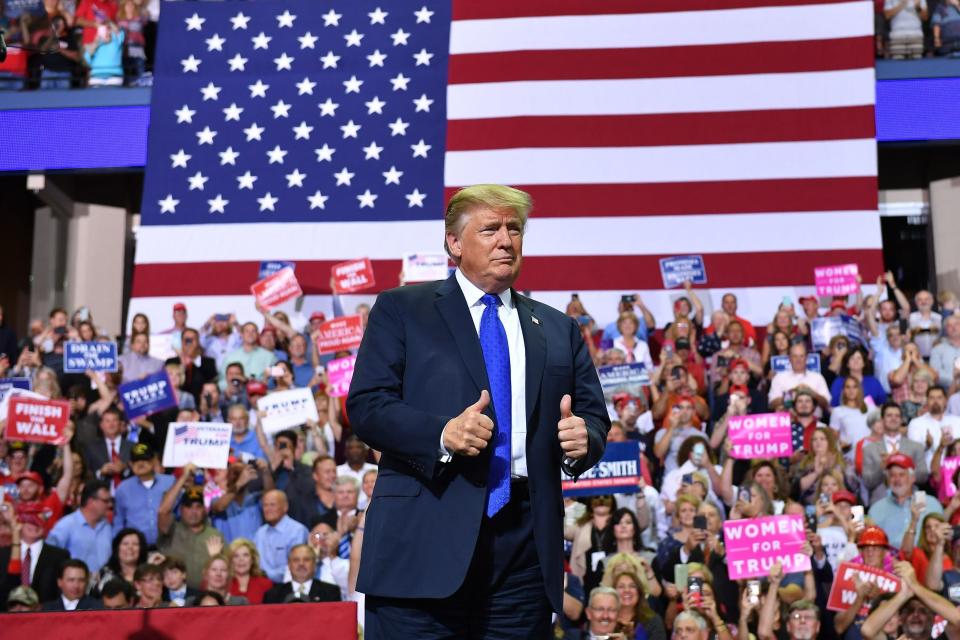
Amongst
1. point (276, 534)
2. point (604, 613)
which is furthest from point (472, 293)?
point (276, 534)

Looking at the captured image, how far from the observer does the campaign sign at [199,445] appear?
7715 millimetres

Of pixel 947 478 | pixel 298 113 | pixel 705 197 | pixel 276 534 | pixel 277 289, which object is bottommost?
pixel 276 534

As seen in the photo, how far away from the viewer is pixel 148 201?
1299 centimetres

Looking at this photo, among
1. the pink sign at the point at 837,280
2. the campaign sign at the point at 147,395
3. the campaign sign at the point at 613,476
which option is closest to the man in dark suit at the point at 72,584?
the campaign sign at the point at 147,395

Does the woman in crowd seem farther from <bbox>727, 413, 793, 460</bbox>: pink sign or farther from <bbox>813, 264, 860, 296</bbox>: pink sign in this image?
<bbox>813, 264, 860, 296</bbox>: pink sign

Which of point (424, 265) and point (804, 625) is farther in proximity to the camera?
point (424, 265)

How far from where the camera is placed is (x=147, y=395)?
341 inches

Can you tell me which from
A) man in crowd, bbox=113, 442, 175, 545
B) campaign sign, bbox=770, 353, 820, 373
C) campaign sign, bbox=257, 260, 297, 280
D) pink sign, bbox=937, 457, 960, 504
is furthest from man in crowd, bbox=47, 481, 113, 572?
pink sign, bbox=937, 457, 960, 504

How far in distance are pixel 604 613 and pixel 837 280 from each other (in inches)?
234

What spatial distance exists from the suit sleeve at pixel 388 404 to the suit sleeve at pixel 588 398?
300 mm

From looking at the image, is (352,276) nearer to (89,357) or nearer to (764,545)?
(89,357)

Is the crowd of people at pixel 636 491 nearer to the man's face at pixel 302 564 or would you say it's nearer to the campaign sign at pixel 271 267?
the man's face at pixel 302 564

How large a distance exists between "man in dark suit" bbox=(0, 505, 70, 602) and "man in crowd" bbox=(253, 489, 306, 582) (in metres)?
1.06

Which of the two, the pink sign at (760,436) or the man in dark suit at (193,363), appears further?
the man in dark suit at (193,363)
